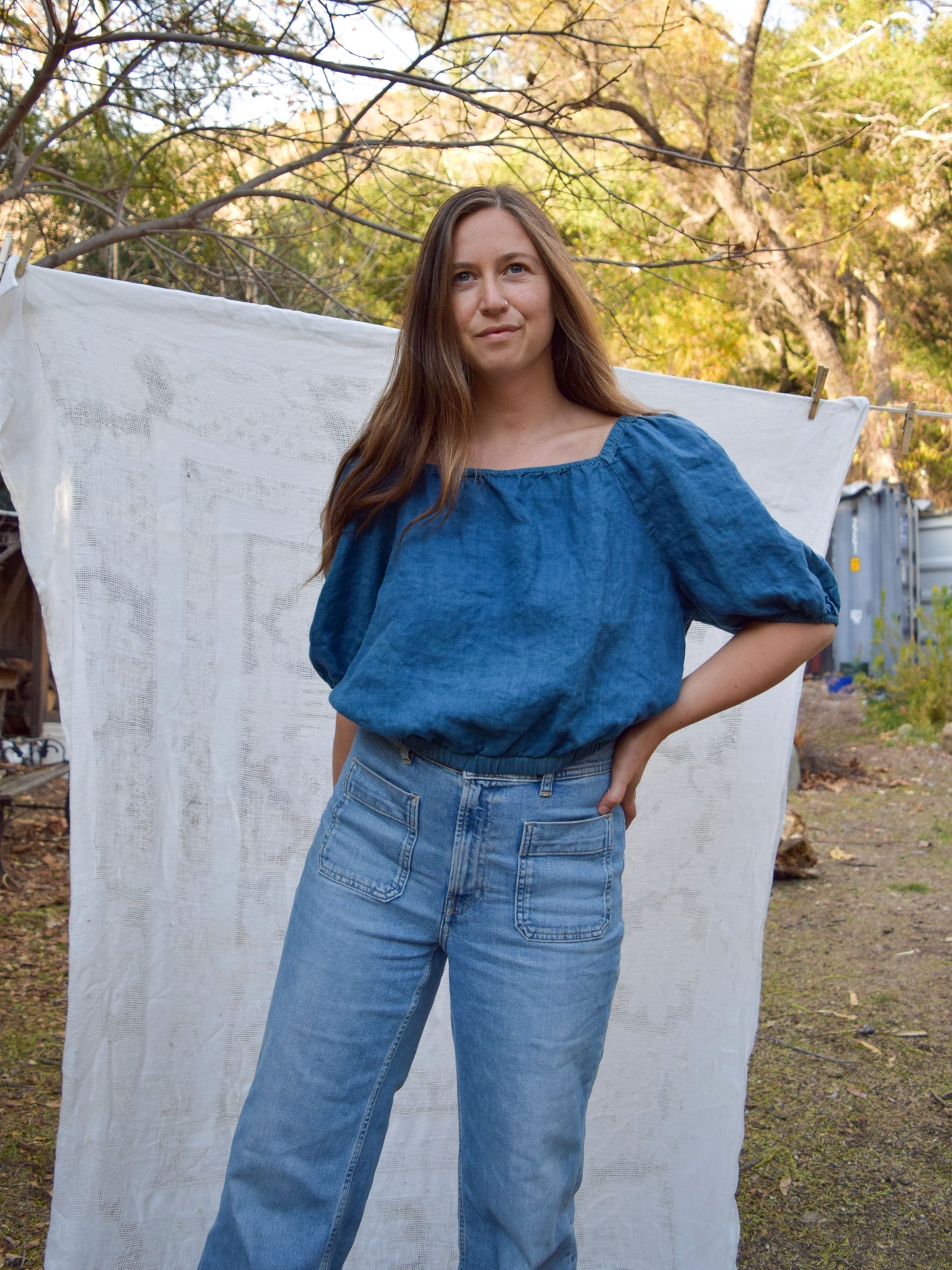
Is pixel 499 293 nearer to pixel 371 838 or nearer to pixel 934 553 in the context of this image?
pixel 371 838

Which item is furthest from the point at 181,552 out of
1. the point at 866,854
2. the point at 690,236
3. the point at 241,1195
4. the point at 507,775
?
the point at 866,854

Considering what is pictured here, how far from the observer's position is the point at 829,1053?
152 inches

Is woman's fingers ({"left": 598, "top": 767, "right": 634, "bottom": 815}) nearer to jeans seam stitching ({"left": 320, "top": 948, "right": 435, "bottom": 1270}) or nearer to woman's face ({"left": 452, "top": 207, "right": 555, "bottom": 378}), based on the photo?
jeans seam stitching ({"left": 320, "top": 948, "right": 435, "bottom": 1270})

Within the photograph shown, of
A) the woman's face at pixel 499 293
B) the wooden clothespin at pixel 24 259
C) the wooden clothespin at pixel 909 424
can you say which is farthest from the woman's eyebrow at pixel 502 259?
the wooden clothespin at pixel 909 424

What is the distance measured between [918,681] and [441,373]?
8.97 meters

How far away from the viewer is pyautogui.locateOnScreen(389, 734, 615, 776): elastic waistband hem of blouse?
59.6 inches

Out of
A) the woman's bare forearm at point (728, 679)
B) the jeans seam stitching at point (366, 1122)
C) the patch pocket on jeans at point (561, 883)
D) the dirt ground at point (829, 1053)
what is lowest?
the dirt ground at point (829, 1053)

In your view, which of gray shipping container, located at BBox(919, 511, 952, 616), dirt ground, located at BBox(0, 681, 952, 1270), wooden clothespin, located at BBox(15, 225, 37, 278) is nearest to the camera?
wooden clothespin, located at BBox(15, 225, 37, 278)

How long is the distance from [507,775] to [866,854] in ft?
17.9

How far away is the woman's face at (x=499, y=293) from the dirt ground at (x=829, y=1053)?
2174mm

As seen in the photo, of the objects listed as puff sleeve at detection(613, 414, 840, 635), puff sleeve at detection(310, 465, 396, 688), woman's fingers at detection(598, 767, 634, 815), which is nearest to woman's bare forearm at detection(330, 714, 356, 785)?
puff sleeve at detection(310, 465, 396, 688)

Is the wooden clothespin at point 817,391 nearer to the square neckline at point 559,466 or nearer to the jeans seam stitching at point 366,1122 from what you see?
the square neckline at point 559,466

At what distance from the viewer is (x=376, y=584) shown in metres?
1.77

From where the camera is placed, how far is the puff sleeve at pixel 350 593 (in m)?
1.75
